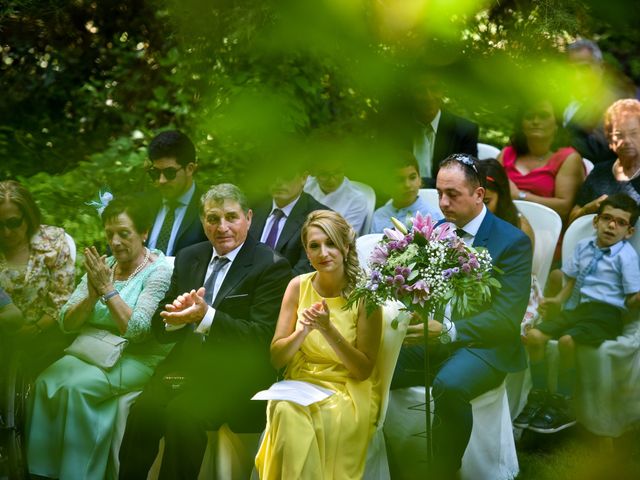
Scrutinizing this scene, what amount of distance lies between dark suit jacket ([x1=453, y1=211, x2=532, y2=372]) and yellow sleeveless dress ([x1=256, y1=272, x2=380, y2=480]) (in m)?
0.57

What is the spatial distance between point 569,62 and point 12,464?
3.45m

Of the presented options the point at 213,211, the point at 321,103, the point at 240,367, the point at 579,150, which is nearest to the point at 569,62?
the point at 321,103

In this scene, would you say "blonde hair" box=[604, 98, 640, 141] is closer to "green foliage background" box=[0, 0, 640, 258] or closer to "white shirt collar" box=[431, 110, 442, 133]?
"green foliage background" box=[0, 0, 640, 258]

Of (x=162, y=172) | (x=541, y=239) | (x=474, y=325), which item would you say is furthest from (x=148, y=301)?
(x=541, y=239)

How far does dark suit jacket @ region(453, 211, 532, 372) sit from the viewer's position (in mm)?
4121

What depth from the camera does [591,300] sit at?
482 centimetres

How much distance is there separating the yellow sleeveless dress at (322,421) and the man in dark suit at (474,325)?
0.36 m

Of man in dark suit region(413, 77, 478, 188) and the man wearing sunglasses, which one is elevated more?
man in dark suit region(413, 77, 478, 188)

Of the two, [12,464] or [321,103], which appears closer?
[321,103]

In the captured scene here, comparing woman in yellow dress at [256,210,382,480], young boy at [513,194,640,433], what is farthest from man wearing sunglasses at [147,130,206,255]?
young boy at [513,194,640,433]

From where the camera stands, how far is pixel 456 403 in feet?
12.9

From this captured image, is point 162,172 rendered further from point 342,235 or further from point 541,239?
point 541,239

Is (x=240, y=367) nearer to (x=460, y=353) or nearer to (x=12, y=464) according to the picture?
(x=460, y=353)

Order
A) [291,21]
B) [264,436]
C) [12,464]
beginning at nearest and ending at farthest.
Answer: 1. [291,21]
2. [264,436]
3. [12,464]
